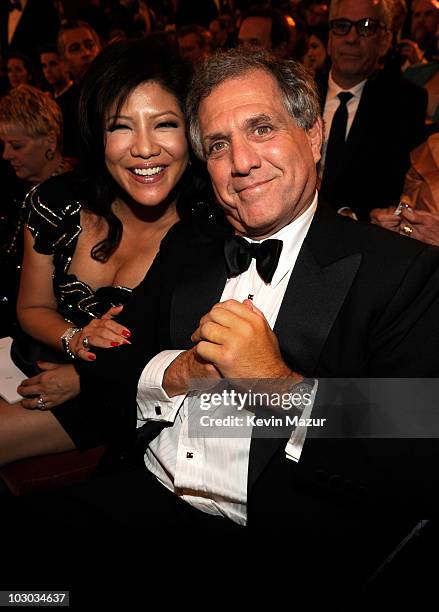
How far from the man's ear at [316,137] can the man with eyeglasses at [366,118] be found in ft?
5.88

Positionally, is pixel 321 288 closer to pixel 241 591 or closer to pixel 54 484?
pixel 241 591

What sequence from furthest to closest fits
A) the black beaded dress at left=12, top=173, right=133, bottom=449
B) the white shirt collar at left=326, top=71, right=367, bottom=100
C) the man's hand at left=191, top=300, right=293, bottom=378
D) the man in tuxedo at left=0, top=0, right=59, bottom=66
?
the man in tuxedo at left=0, top=0, right=59, bottom=66 → the white shirt collar at left=326, top=71, right=367, bottom=100 → the black beaded dress at left=12, top=173, right=133, bottom=449 → the man's hand at left=191, top=300, right=293, bottom=378

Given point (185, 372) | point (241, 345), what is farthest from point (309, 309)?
→ point (185, 372)

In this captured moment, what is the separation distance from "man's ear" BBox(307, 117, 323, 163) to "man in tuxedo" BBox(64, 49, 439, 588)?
0.03 ft

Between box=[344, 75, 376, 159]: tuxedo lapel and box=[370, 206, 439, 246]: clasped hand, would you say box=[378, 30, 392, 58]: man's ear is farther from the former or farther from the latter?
box=[370, 206, 439, 246]: clasped hand

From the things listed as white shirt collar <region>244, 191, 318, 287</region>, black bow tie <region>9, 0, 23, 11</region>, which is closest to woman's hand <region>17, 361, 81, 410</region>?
white shirt collar <region>244, 191, 318, 287</region>

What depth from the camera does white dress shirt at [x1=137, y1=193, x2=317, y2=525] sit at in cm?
152

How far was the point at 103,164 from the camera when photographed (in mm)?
2365

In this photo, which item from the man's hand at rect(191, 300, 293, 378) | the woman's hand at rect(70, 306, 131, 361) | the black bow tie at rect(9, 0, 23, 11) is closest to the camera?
the man's hand at rect(191, 300, 293, 378)

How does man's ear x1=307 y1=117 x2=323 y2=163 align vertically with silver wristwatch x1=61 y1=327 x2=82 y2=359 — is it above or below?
above

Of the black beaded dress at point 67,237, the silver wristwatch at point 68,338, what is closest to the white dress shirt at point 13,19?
the black beaded dress at point 67,237

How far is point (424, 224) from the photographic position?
77.7 inches

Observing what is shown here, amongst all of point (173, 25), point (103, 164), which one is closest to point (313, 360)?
point (103, 164)

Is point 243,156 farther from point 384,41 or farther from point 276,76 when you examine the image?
point 384,41
